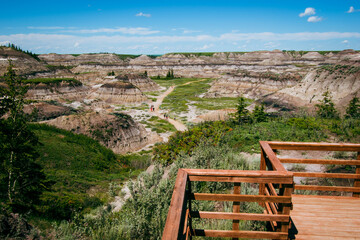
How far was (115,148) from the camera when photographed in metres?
26.9

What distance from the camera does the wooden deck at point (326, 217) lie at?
12.1 feet

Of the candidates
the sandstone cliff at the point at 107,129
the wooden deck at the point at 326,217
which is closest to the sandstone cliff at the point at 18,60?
the sandstone cliff at the point at 107,129

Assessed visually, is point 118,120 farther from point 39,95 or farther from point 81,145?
point 39,95

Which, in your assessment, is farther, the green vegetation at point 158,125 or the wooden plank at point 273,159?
the green vegetation at point 158,125

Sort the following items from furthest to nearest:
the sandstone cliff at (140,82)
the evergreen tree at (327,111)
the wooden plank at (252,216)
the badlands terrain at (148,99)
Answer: the sandstone cliff at (140,82)
the badlands terrain at (148,99)
the evergreen tree at (327,111)
the wooden plank at (252,216)

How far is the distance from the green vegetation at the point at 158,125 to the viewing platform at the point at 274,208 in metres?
30.6

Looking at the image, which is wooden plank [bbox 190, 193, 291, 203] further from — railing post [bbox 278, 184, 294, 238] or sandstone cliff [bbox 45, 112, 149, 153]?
sandstone cliff [bbox 45, 112, 149, 153]

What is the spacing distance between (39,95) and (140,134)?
36.5 meters

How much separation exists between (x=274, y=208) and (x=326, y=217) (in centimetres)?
120

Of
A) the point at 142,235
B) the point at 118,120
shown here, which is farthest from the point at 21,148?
the point at 118,120

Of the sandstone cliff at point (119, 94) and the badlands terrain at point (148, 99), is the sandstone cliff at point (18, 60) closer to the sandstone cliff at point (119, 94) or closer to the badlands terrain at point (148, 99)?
the badlands terrain at point (148, 99)

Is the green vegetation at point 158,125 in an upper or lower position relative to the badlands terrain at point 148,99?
lower

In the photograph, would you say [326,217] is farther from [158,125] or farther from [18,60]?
[18,60]

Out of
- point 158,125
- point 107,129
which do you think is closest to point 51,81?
point 158,125
